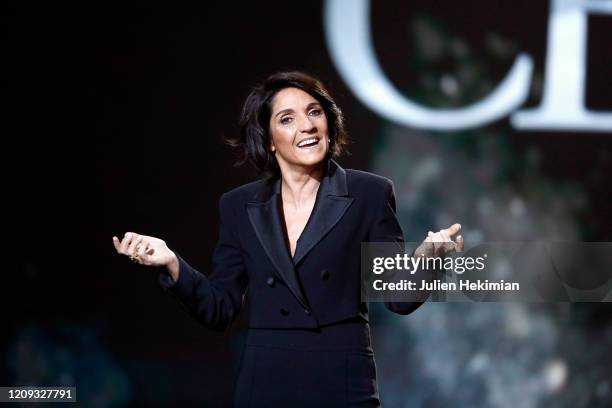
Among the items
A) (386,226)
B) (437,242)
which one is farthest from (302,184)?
(437,242)

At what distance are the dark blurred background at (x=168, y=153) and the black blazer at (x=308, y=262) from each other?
1.69 m

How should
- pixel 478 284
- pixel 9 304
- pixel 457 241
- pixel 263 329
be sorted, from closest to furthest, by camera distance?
pixel 457 241 → pixel 263 329 → pixel 478 284 → pixel 9 304

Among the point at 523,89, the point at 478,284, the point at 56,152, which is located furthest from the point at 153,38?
the point at 478,284

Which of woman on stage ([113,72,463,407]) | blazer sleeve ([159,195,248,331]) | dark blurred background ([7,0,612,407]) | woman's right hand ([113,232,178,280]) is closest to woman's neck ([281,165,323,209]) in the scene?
woman on stage ([113,72,463,407])

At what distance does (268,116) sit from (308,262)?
354 millimetres

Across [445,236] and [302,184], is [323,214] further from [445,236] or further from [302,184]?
[445,236]

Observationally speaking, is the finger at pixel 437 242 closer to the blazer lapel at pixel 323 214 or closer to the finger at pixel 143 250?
the blazer lapel at pixel 323 214

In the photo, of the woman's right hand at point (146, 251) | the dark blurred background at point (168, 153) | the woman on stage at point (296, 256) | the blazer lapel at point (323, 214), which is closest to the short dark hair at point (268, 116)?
the woman on stage at point (296, 256)

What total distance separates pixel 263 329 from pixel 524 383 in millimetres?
2169

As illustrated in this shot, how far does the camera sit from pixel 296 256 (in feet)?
5.79

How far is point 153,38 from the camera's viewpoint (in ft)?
11.5

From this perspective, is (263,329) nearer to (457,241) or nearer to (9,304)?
(457,241)

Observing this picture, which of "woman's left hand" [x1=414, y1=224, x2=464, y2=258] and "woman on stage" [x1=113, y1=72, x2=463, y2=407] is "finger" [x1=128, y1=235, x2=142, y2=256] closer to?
"woman on stage" [x1=113, y1=72, x2=463, y2=407]

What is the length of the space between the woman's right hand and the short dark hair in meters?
0.31
